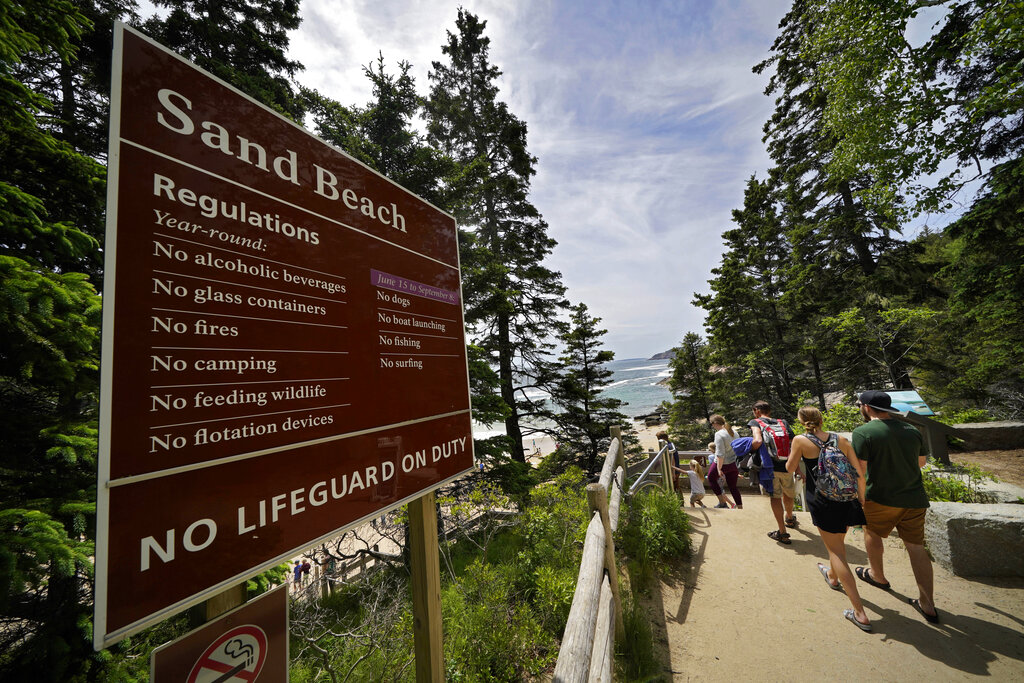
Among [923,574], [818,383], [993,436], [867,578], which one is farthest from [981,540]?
[818,383]

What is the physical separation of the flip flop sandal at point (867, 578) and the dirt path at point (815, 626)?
0.07 m

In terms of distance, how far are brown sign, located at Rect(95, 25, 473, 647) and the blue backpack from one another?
417 cm

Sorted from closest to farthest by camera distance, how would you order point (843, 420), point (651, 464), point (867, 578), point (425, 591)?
point (425, 591), point (867, 578), point (651, 464), point (843, 420)

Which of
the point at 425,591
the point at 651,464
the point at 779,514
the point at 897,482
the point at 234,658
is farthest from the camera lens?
the point at 651,464

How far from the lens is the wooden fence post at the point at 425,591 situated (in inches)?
73.2

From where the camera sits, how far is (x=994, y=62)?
316 inches

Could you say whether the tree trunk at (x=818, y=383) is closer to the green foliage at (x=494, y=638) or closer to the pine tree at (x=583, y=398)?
the pine tree at (x=583, y=398)

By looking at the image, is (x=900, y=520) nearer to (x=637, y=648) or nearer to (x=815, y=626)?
(x=815, y=626)

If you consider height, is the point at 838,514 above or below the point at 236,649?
below

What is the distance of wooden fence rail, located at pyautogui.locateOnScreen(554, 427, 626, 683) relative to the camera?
2.22 m

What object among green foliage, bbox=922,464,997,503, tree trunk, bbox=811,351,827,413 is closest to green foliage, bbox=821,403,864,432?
green foliage, bbox=922,464,997,503

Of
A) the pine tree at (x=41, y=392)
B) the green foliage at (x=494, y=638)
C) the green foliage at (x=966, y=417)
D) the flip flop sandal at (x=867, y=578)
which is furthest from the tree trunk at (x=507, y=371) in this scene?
the green foliage at (x=966, y=417)

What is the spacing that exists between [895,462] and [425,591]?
4474mm

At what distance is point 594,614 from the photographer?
104 inches
